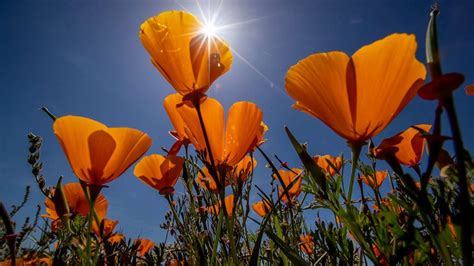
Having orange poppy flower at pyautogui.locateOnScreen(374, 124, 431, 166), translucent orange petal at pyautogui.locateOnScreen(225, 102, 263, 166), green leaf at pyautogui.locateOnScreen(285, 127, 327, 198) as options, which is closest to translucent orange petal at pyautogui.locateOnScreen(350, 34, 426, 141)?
green leaf at pyautogui.locateOnScreen(285, 127, 327, 198)

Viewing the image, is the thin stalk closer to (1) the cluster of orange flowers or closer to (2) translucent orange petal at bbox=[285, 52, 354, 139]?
(1) the cluster of orange flowers

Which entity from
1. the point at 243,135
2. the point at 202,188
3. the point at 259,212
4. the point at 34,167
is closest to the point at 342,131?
the point at 243,135

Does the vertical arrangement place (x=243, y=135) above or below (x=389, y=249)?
above

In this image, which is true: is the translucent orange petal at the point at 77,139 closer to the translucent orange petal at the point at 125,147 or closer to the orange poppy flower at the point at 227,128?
the translucent orange petal at the point at 125,147

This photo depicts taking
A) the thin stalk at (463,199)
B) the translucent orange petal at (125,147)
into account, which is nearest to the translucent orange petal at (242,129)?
the translucent orange petal at (125,147)

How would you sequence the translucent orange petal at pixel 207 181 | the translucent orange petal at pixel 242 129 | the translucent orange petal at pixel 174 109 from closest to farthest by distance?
1. the translucent orange petal at pixel 242 129
2. the translucent orange petal at pixel 174 109
3. the translucent orange petal at pixel 207 181

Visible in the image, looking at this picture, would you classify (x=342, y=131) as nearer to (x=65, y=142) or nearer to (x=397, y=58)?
(x=397, y=58)

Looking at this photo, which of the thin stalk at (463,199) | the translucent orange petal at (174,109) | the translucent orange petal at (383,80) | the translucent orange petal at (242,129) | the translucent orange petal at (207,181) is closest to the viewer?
the thin stalk at (463,199)

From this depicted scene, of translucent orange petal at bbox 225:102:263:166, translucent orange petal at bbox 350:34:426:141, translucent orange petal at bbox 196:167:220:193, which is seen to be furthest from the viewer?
translucent orange petal at bbox 196:167:220:193
